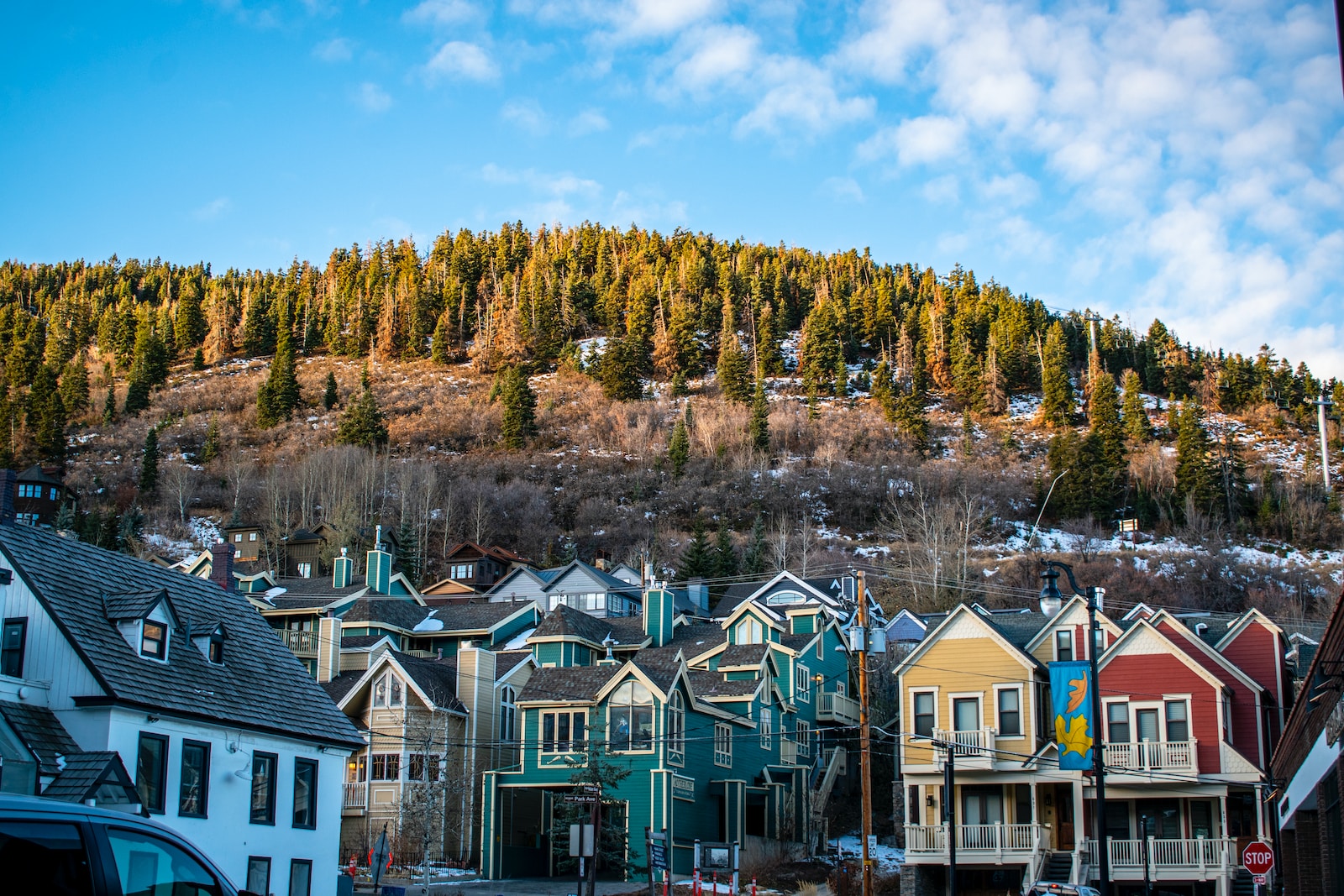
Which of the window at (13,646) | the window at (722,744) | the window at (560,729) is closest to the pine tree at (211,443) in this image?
the window at (560,729)

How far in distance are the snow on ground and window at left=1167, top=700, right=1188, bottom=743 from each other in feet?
33.1

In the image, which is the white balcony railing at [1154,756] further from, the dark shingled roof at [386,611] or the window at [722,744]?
the dark shingled roof at [386,611]

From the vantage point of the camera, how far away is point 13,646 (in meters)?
26.6

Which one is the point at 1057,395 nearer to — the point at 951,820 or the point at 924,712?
the point at 924,712

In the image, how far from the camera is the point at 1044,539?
4414 inches

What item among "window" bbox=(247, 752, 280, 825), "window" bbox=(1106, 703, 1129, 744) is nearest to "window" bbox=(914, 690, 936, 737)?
"window" bbox=(1106, 703, 1129, 744)

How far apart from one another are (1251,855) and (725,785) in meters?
26.6

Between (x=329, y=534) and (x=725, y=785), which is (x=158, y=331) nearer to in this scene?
(x=329, y=534)

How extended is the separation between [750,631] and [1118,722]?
70.7ft

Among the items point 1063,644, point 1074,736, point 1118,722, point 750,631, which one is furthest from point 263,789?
point 750,631

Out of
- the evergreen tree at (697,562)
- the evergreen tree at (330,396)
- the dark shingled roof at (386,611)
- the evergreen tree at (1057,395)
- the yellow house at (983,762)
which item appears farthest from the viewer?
the evergreen tree at (330,396)

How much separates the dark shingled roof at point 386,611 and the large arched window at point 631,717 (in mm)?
20274

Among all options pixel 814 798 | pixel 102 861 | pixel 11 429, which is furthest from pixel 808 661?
pixel 11 429

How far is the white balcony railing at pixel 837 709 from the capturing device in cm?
5925
